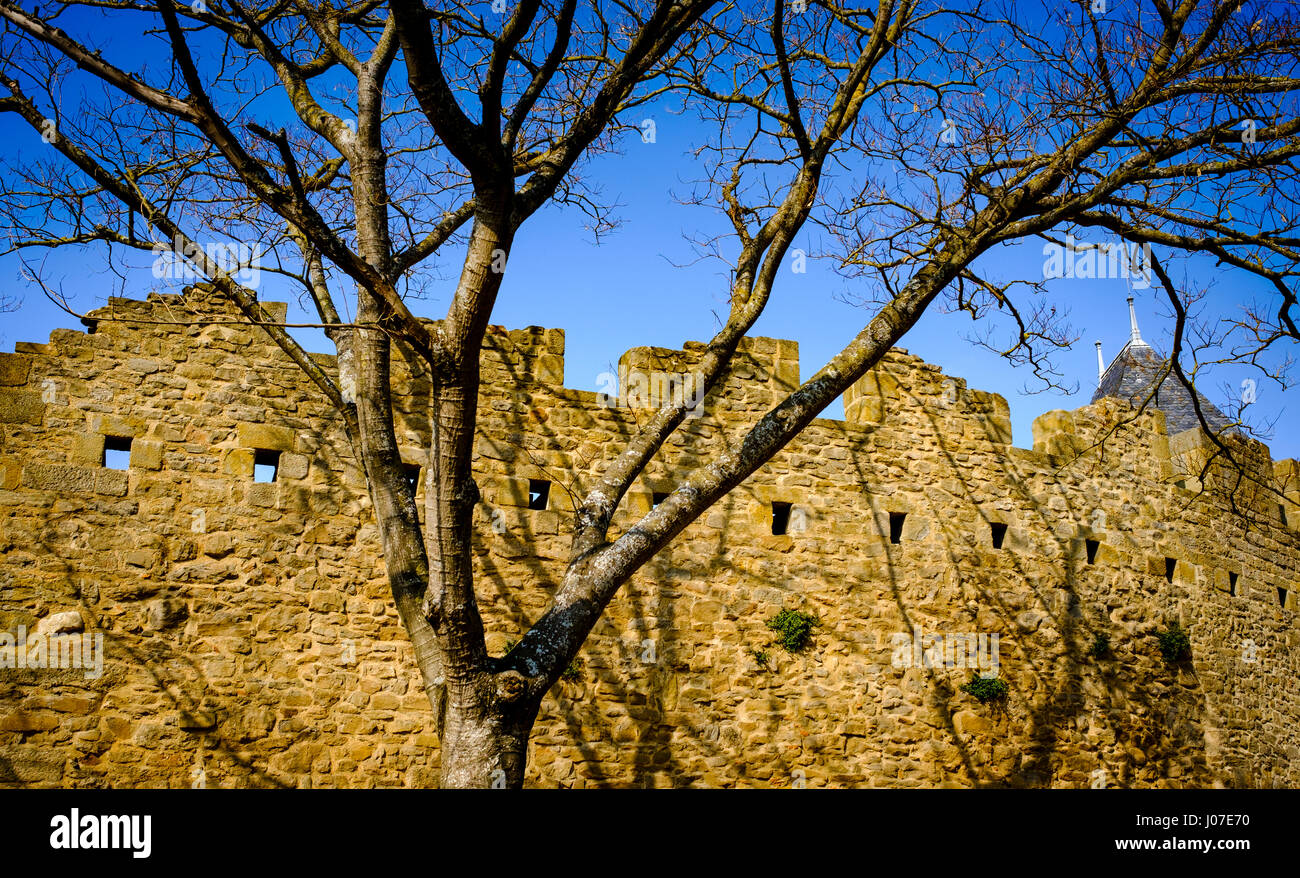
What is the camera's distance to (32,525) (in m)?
6.48

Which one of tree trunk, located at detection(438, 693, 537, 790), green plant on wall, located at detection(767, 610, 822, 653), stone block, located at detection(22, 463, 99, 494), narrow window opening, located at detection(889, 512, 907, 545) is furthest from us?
narrow window opening, located at detection(889, 512, 907, 545)

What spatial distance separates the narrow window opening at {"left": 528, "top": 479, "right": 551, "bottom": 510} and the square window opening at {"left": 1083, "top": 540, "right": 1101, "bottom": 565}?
567 cm

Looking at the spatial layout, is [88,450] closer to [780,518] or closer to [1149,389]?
[780,518]

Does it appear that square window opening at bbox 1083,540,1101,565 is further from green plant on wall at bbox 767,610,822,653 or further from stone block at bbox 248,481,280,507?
stone block at bbox 248,481,280,507

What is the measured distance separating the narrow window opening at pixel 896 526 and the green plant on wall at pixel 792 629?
4.14 feet

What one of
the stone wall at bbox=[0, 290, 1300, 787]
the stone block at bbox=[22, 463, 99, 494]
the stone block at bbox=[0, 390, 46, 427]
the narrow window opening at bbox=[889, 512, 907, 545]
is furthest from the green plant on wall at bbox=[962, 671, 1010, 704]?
the stone block at bbox=[0, 390, 46, 427]

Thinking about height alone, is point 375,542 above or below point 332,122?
below

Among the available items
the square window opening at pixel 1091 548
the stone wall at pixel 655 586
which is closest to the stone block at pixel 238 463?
the stone wall at pixel 655 586

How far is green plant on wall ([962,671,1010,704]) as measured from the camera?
8.51 metres
